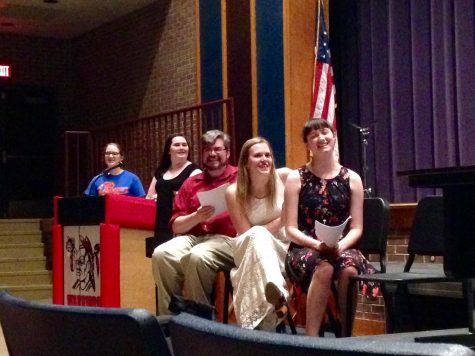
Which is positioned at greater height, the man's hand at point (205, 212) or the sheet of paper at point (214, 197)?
the sheet of paper at point (214, 197)

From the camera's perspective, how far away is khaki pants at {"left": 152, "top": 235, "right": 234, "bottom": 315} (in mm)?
4152

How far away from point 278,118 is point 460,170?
5.16m

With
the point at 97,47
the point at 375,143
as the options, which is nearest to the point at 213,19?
the point at 375,143

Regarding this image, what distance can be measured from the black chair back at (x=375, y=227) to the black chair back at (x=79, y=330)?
9.90ft

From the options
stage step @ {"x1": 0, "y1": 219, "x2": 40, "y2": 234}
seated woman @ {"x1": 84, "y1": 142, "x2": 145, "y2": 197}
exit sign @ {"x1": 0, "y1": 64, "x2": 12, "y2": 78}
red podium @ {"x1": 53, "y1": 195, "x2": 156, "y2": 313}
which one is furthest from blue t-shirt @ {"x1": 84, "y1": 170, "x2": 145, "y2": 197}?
exit sign @ {"x1": 0, "y1": 64, "x2": 12, "y2": 78}

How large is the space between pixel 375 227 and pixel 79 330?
3261 millimetres

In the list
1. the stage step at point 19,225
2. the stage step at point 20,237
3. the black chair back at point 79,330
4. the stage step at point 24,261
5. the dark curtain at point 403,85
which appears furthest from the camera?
the stage step at point 19,225

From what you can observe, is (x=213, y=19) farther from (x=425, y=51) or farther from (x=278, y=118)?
(x=425, y=51)

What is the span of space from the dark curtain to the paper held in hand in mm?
3298

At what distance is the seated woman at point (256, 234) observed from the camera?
377 centimetres

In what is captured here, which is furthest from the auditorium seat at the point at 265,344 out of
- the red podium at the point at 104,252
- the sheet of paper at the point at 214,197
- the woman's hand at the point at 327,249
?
the red podium at the point at 104,252

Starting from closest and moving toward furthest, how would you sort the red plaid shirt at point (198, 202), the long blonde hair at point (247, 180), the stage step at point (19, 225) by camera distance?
1. the long blonde hair at point (247, 180)
2. the red plaid shirt at point (198, 202)
3. the stage step at point (19, 225)

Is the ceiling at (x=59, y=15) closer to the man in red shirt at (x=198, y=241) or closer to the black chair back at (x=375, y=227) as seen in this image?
the man in red shirt at (x=198, y=241)

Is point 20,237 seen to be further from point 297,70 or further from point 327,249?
point 327,249
